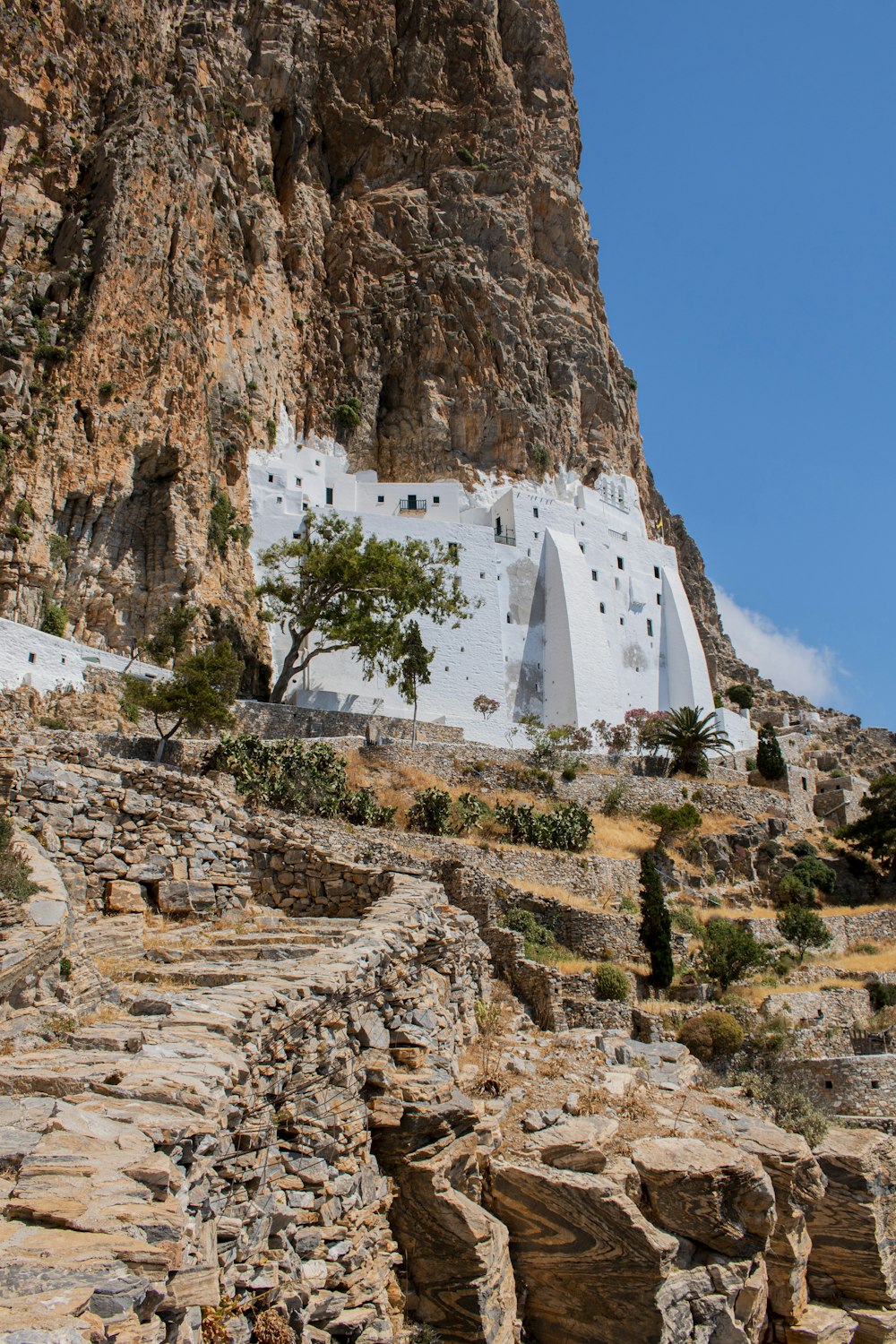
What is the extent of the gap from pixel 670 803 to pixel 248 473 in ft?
68.8

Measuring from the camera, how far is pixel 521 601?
→ 4344 centimetres

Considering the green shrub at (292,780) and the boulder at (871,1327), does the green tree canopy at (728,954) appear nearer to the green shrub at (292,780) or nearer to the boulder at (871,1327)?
the green shrub at (292,780)

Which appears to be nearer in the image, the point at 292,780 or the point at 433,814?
the point at 292,780

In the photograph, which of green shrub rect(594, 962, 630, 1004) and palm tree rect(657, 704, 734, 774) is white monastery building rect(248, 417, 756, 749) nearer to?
palm tree rect(657, 704, 734, 774)

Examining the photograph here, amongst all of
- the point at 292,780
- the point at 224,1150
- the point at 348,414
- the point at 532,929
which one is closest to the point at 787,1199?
the point at 224,1150

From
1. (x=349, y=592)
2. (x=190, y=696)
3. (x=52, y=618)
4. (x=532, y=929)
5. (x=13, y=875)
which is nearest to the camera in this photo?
(x=13, y=875)

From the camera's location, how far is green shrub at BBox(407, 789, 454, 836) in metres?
22.5

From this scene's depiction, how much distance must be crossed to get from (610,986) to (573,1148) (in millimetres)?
10088

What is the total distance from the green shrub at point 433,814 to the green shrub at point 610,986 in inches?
263

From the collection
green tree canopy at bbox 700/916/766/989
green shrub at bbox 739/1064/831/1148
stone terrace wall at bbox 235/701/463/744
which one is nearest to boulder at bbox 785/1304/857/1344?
green shrub at bbox 739/1064/831/1148

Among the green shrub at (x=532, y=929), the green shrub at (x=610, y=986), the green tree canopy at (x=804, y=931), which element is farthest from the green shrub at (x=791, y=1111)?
the green tree canopy at (x=804, y=931)

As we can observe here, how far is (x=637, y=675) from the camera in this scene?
46.4 meters

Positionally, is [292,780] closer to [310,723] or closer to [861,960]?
[310,723]

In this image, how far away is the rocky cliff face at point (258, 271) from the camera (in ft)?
97.2
